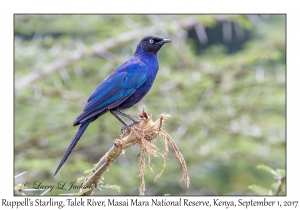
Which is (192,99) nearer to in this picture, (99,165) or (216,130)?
(216,130)

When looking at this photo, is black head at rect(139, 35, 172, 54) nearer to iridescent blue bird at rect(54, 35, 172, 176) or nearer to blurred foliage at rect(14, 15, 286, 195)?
iridescent blue bird at rect(54, 35, 172, 176)

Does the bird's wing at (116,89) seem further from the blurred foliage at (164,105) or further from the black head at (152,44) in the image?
the blurred foliage at (164,105)

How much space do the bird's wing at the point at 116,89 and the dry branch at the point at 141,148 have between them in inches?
34.6

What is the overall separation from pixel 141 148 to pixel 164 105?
4640 millimetres

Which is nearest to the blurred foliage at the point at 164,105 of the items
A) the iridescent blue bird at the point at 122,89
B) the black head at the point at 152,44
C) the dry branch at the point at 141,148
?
the black head at the point at 152,44

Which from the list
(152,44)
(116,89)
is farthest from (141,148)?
(152,44)

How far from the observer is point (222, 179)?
13.7 metres

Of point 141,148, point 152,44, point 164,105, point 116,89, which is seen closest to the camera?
point 141,148

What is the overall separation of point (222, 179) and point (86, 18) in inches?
230

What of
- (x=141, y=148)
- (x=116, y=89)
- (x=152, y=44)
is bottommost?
(x=141, y=148)

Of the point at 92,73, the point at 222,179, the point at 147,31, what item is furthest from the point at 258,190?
the point at 222,179

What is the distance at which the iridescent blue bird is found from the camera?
6.22 metres

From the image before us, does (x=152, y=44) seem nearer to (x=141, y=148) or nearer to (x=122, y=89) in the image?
(x=122, y=89)

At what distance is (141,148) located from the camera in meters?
5.27
